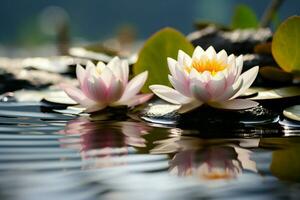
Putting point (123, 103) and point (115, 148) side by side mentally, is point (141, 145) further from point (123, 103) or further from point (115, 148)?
point (123, 103)

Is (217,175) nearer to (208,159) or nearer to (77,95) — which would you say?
(208,159)

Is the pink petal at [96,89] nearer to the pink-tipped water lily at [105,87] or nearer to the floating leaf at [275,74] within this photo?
the pink-tipped water lily at [105,87]

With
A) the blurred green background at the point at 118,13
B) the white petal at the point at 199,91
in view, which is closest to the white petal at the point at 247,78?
the white petal at the point at 199,91

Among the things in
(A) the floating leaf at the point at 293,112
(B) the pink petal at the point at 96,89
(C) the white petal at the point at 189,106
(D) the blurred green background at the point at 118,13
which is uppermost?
(D) the blurred green background at the point at 118,13

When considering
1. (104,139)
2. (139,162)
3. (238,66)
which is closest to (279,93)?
(238,66)

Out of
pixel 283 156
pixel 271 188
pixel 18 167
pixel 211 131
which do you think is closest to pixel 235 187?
pixel 271 188
